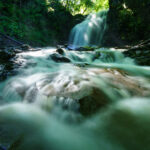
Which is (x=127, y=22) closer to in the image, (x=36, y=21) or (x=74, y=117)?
(x=36, y=21)

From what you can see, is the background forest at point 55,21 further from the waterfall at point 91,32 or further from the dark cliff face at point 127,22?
the waterfall at point 91,32

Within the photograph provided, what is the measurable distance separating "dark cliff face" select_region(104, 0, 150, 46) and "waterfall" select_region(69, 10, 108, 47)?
4.20ft

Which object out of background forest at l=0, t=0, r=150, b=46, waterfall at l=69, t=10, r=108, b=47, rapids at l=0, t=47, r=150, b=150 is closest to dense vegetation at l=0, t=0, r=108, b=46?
background forest at l=0, t=0, r=150, b=46

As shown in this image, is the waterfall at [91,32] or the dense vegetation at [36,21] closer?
the dense vegetation at [36,21]

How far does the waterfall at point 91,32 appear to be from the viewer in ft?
50.7

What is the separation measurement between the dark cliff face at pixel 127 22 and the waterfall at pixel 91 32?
4.20 ft

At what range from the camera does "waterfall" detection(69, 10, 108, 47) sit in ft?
50.7

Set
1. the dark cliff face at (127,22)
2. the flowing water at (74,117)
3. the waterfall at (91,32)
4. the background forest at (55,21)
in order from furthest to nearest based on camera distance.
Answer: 1. the waterfall at (91,32)
2. the background forest at (55,21)
3. the dark cliff face at (127,22)
4. the flowing water at (74,117)

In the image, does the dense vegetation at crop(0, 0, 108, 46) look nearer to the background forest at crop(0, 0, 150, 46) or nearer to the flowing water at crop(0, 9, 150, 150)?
the background forest at crop(0, 0, 150, 46)

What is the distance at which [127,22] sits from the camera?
41.5ft

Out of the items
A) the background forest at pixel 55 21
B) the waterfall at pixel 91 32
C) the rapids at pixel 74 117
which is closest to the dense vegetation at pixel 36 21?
the background forest at pixel 55 21

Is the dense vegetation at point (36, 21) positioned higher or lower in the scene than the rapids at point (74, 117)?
higher

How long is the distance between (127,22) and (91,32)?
4538mm

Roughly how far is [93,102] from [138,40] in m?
11.8
